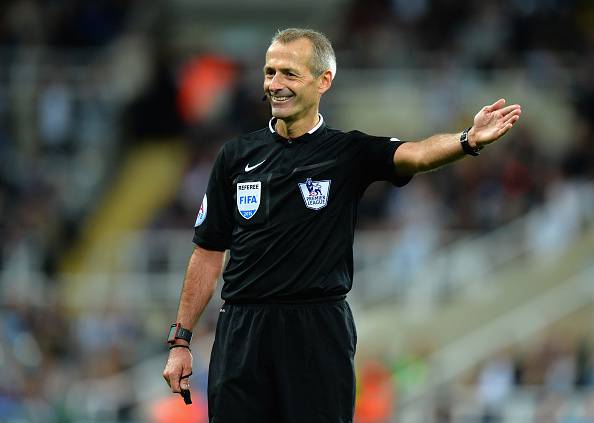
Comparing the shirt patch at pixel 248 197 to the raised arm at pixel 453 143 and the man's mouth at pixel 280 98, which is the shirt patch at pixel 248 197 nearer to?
the man's mouth at pixel 280 98

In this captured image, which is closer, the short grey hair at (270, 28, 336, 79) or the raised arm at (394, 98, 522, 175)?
the raised arm at (394, 98, 522, 175)

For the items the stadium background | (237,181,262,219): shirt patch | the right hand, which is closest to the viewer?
(237,181,262,219): shirt patch

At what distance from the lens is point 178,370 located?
19.7 ft

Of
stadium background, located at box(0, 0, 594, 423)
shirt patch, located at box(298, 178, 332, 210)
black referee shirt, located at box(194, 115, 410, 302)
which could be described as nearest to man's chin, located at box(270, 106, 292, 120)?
black referee shirt, located at box(194, 115, 410, 302)

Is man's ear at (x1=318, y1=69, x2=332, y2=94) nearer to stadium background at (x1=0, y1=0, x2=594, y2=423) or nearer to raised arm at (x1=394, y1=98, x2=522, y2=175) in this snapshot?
raised arm at (x1=394, y1=98, x2=522, y2=175)

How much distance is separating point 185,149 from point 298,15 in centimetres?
303

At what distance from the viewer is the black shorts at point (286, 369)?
18.9 ft

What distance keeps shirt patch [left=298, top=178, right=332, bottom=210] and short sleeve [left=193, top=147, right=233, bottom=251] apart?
0.35 metres

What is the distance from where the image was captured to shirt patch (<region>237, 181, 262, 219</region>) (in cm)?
586

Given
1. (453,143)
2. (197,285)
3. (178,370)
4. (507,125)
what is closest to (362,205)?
(197,285)

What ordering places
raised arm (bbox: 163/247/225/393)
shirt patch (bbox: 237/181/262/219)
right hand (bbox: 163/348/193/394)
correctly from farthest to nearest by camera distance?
raised arm (bbox: 163/247/225/393) → right hand (bbox: 163/348/193/394) → shirt patch (bbox: 237/181/262/219)

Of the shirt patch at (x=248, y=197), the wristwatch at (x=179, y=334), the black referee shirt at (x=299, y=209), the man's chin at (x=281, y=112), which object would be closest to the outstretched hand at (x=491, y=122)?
the black referee shirt at (x=299, y=209)

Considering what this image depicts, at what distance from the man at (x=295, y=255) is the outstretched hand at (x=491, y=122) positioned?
11.5 inches

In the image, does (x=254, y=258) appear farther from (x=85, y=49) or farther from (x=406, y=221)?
(x=85, y=49)
